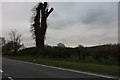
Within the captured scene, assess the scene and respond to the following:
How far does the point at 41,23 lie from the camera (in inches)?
2675

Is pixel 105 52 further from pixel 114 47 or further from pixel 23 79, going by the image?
pixel 23 79

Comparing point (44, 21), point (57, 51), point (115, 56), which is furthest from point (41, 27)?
point (115, 56)

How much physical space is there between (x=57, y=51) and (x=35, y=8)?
59.9 feet

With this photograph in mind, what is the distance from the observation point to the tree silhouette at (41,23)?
6731 centimetres

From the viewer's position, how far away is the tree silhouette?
67.3 m

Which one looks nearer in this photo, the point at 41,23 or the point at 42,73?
the point at 42,73

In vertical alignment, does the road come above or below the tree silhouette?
below

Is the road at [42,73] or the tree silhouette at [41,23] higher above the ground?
the tree silhouette at [41,23]

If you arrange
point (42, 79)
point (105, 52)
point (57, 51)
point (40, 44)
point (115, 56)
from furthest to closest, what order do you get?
point (40, 44)
point (57, 51)
point (105, 52)
point (115, 56)
point (42, 79)

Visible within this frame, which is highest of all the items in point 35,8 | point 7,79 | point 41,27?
point 35,8

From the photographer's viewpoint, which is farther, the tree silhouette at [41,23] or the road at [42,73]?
the tree silhouette at [41,23]

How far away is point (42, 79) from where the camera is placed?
16.5 metres

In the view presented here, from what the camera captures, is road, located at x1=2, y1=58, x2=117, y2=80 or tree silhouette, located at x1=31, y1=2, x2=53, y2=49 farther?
tree silhouette, located at x1=31, y1=2, x2=53, y2=49

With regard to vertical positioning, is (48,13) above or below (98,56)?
above
